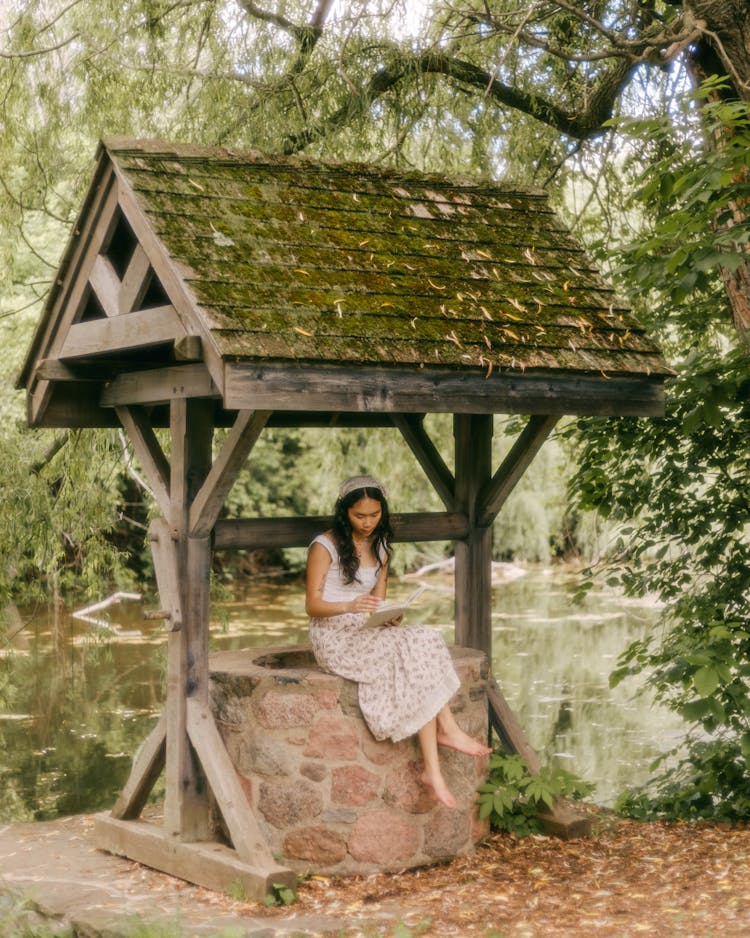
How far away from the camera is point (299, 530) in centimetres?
573

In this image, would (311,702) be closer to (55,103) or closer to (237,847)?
(237,847)

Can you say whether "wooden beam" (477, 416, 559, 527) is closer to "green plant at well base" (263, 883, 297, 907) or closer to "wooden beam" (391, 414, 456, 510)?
"wooden beam" (391, 414, 456, 510)

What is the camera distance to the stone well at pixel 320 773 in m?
5.32

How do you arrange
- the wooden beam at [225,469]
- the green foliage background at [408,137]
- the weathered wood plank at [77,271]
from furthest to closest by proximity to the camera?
1. the green foliage background at [408,137]
2. the weathered wood plank at [77,271]
3. the wooden beam at [225,469]

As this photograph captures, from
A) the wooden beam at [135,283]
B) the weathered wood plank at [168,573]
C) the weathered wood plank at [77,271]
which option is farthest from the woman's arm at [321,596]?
the weathered wood plank at [77,271]

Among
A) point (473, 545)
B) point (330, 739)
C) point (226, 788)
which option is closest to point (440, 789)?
point (330, 739)

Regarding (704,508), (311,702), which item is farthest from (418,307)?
(704,508)

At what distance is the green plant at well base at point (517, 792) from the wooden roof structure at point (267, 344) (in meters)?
0.19

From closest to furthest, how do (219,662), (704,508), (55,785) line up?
(219,662), (704,508), (55,785)

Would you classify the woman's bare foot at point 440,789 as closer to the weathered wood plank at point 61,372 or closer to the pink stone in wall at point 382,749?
the pink stone in wall at point 382,749

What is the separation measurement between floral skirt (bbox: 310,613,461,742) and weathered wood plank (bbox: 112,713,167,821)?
0.81m

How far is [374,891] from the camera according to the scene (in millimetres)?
5188

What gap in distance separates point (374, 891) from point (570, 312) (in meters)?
2.67

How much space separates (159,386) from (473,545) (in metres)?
1.82
